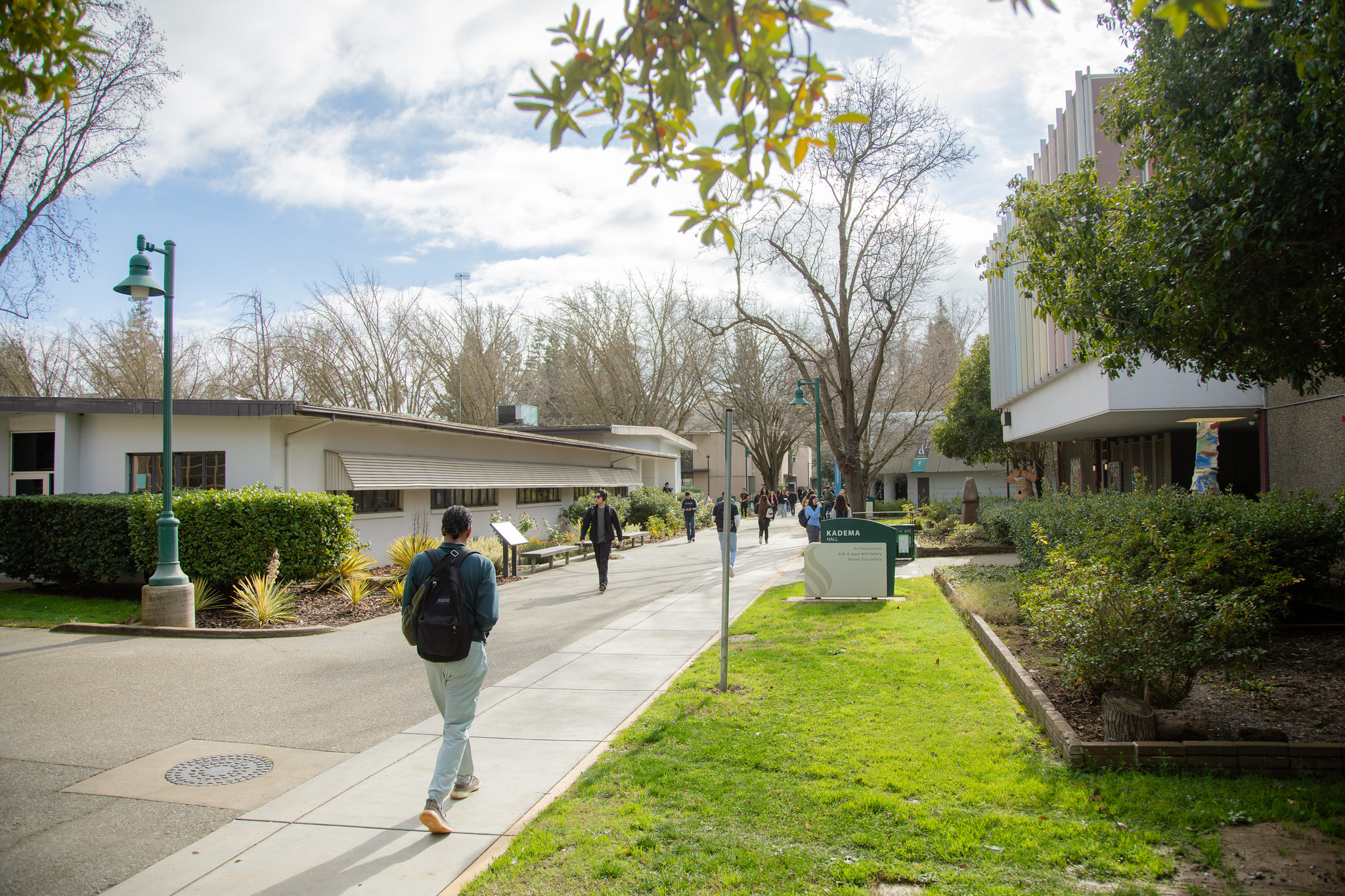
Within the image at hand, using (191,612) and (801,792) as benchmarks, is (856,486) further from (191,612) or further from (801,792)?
(801,792)

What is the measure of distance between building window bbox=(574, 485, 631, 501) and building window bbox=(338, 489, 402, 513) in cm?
1066

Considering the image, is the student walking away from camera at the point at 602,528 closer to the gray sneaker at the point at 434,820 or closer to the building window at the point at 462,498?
the building window at the point at 462,498

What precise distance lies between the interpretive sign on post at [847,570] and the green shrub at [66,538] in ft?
33.3

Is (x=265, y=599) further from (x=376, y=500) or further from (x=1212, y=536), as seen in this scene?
(x=1212, y=536)

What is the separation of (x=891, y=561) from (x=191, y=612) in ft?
32.8

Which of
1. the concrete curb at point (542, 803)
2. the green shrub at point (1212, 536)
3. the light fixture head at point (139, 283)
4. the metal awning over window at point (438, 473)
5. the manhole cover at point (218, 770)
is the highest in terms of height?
the light fixture head at point (139, 283)

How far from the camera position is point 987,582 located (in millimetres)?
13297

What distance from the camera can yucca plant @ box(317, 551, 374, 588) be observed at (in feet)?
43.6

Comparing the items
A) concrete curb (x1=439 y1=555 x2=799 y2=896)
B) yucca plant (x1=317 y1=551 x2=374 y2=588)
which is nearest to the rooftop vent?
yucca plant (x1=317 y1=551 x2=374 y2=588)

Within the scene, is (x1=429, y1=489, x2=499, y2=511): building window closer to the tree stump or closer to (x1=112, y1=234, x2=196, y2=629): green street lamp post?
(x1=112, y1=234, x2=196, y2=629): green street lamp post

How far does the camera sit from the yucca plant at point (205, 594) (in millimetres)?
11641

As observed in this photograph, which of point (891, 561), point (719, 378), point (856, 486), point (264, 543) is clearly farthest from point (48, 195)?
point (719, 378)

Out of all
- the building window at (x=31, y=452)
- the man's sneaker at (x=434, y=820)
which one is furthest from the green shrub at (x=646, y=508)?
the man's sneaker at (x=434, y=820)

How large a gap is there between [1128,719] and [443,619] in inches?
172
